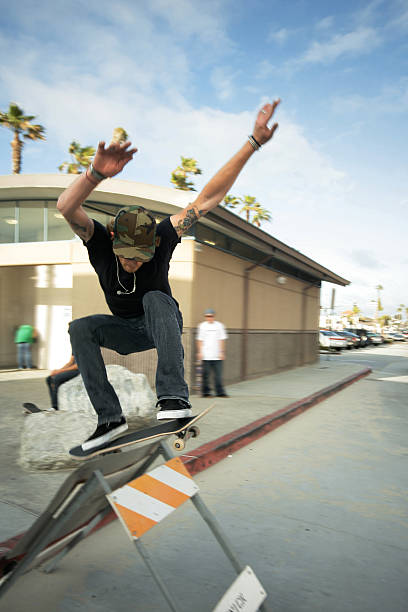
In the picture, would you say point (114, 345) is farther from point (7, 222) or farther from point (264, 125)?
point (7, 222)

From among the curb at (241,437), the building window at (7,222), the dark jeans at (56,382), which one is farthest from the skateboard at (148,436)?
the building window at (7,222)

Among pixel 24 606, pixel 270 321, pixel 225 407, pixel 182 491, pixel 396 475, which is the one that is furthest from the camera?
pixel 270 321

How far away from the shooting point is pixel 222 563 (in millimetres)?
2818

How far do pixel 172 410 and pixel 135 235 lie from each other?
89cm

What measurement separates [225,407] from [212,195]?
6.15 metres

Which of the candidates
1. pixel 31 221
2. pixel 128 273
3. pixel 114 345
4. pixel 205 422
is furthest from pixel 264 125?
pixel 31 221

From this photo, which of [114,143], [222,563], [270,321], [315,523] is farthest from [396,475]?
[270,321]

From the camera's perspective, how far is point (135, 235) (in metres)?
2.12

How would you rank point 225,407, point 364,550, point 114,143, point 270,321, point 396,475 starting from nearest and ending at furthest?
point 114,143 < point 364,550 < point 396,475 < point 225,407 < point 270,321

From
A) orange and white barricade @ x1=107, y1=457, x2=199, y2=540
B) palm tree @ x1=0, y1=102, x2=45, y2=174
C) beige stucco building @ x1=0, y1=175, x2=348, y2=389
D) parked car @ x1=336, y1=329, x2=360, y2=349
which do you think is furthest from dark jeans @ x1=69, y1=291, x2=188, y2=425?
parked car @ x1=336, y1=329, x2=360, y2=349

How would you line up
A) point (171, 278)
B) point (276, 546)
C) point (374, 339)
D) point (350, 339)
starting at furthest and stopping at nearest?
1. point (374, 339)
2. point (350, 339)
3. point (171, 278)
4. point (276, 546)

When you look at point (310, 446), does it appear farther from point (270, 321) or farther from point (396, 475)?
point (270, 321)

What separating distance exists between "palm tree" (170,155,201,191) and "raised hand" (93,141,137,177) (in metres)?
33.3

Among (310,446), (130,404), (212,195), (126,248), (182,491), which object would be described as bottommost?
(310,446)
